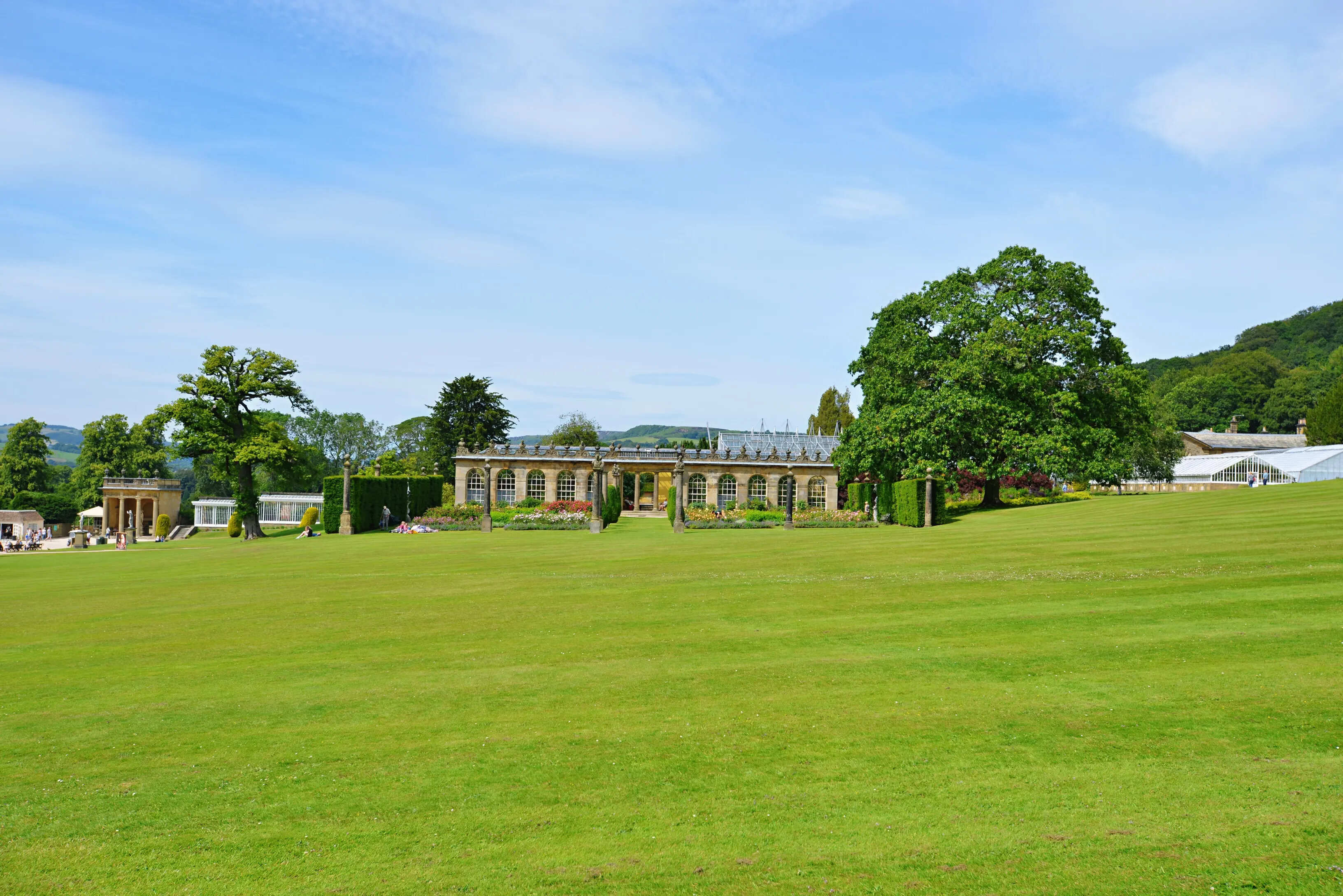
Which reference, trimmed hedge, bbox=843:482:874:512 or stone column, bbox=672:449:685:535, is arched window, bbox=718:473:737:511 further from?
stone column, bbox=672:449:685:535

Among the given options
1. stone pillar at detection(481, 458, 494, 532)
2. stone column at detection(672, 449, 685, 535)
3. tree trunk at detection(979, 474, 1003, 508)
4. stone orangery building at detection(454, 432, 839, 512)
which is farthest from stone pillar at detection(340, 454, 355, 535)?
tree trunk at detection(979, 474, 1003, 508)

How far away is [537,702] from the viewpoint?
9586 mm

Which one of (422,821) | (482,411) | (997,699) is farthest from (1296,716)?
(482,411)

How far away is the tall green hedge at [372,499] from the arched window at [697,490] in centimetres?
1839

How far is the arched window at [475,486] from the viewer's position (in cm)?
6212

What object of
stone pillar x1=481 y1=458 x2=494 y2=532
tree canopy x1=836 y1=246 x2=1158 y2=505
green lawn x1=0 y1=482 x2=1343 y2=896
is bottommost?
green lawn x1=0 y1=482 x2=1343 y2=896

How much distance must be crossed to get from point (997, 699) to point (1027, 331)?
1449 inches

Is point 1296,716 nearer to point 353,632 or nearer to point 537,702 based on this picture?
point 537,702

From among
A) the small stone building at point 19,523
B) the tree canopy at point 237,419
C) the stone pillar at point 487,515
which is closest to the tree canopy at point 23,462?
the small stone building at point 19,523

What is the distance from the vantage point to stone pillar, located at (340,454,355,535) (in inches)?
1729

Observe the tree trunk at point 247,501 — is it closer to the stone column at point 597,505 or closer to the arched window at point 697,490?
the stone column at point 597,505

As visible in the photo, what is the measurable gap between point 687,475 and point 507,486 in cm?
1278

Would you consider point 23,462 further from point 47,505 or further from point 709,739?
point 709,739

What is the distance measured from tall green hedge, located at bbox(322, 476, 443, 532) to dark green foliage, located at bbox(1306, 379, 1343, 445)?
81125 mm
